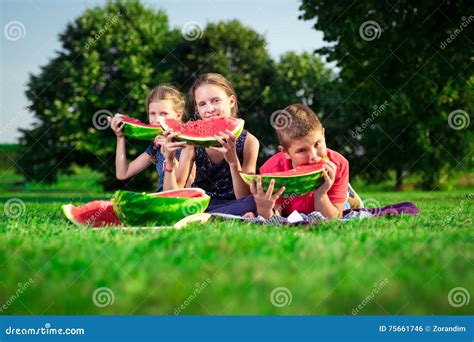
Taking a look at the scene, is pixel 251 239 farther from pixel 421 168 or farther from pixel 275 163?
pixel 421 168

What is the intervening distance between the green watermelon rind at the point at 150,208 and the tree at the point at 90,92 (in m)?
19.5

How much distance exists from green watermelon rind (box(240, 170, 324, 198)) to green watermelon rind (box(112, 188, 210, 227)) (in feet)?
2.27

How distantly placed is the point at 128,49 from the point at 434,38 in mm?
16585

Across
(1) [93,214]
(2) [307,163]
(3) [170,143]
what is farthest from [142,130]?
(2) [307,163]

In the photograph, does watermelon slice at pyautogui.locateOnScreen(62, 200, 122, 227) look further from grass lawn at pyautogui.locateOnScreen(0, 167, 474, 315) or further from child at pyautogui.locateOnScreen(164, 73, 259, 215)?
grass lawn at pyautogui.locateOnScreen(0, 167, 474, 315)

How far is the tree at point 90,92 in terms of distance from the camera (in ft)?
81.7

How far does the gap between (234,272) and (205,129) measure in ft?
9.01

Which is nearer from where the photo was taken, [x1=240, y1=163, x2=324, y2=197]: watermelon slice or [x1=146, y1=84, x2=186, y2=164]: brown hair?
[x1=240, y1=163, x2=324, y2=197]: watermelon slice

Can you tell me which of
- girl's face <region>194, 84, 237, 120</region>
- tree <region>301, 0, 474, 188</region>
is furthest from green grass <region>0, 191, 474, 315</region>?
tree <region>301, 0, 474, 188</region>

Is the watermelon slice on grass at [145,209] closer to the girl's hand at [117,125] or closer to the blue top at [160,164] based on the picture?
the girl's hand at [117,125]

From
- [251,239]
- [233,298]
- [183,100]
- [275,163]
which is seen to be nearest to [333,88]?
[183,100]

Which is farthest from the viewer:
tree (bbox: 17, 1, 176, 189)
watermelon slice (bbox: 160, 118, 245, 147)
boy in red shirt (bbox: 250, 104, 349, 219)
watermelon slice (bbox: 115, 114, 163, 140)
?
tree (bbox: 17, 1, 176, 189)

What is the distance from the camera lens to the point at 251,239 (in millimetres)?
3896

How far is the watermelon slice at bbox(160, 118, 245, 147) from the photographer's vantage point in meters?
5.36
